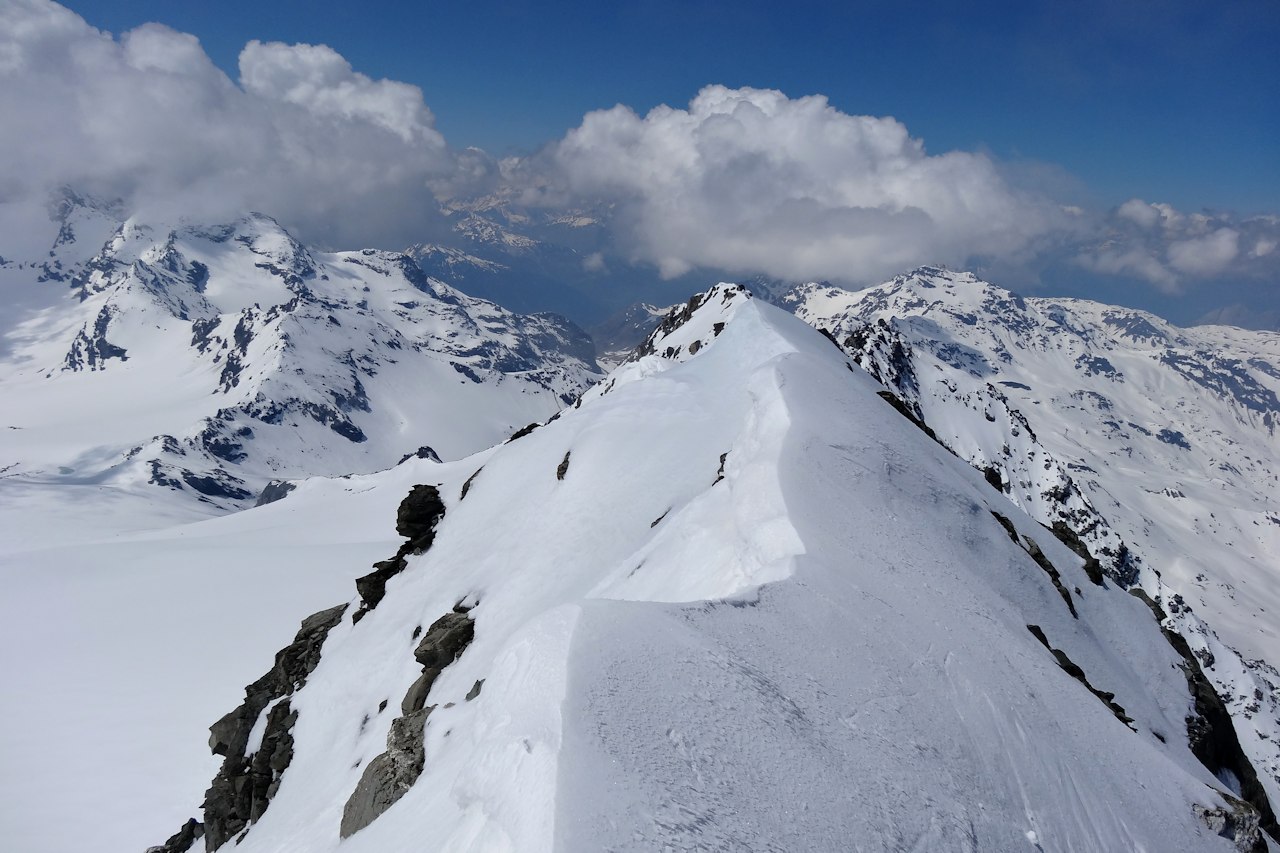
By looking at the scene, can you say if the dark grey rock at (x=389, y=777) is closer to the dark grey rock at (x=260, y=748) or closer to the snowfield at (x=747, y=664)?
the snowfield at (x=747, y=664)

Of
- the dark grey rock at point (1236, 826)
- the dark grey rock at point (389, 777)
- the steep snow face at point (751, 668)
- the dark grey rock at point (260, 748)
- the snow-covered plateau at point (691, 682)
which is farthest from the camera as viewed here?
the dark grey rock at point (260, 748)

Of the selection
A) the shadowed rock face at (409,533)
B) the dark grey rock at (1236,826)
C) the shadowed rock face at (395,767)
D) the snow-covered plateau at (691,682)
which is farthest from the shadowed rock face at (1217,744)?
the shadowed rock face at (409,533)

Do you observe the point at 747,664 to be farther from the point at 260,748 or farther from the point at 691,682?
the point at 260,748

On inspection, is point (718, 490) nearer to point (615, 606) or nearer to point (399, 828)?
point (615, 606)

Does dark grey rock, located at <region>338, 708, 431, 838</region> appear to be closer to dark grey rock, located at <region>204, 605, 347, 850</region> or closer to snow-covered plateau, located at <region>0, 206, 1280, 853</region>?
snow-covered plateau, located at <region>0, 206, 1280, 853</region>

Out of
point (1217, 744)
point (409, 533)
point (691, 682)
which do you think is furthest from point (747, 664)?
point (409, 533)

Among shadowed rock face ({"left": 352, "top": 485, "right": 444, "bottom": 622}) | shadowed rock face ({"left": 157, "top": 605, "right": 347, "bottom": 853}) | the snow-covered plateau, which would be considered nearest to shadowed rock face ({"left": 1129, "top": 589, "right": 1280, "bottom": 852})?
the snow-covered plateau
